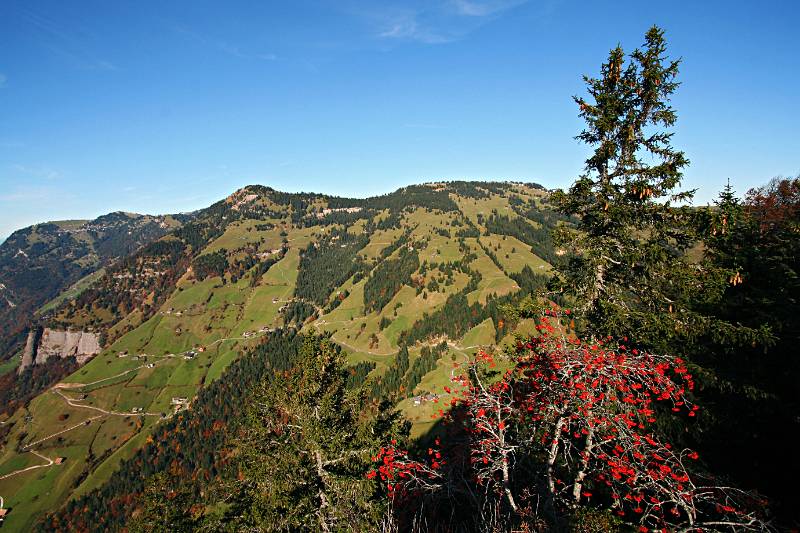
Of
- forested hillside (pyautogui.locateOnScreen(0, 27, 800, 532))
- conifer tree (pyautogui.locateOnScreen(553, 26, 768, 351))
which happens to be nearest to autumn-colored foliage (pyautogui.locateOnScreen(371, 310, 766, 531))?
forested hillside (pyautogui.locateOnScreen(0, 27, 800, 532))

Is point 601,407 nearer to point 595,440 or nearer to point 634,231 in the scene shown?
point 595,440

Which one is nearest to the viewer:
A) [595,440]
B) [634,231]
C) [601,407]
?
[601,407]

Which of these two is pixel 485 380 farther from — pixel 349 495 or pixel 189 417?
pixel 189 417

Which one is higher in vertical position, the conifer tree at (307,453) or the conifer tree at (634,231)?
the conifer tree at (634,231)

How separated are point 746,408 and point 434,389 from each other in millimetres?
101570

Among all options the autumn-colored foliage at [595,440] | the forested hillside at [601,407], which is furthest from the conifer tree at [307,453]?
the autumn-colored foliage at [595,440]

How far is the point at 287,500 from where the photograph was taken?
20531 millimetres

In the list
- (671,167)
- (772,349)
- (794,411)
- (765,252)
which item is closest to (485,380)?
(671,167)

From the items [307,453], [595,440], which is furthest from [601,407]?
[307,453]

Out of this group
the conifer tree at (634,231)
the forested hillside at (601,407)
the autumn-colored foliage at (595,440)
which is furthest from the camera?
the conifer tree at (634,231)

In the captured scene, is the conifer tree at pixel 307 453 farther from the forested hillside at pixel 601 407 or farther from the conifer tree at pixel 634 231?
the conifer tree at pixel 634 231

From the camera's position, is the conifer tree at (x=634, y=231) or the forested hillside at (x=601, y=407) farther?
the conifer tree at (x=634, y=231)

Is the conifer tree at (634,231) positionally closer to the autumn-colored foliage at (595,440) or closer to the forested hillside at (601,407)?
the forested hillside at (601,407)

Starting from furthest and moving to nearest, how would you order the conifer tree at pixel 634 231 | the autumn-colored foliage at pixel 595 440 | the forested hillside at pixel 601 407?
the conifer tree at pixel 634 231 < the forested hillside at pixel 601 407 < the autumn-colored foliage at pixel 595 440
